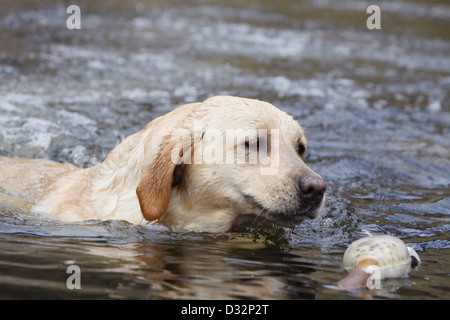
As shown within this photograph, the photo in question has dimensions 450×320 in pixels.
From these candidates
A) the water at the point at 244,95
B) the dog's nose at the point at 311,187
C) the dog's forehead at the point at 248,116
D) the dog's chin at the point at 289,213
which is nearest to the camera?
the water at the point at 244,95

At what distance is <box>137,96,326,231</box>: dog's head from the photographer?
14.6ft

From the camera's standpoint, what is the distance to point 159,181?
4.45 meters

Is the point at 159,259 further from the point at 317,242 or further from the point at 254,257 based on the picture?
the point at 317,242

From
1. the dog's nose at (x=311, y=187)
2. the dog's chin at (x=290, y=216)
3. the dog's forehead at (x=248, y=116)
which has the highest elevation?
the dog's forehead at (x=248, y=116)

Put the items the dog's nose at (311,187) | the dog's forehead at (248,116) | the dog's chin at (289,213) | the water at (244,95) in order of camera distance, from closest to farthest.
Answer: the water at (244,95) < the dog's nose at (311,187) < the dog's chin at (289,213) < the dog's forehead at (248,116)

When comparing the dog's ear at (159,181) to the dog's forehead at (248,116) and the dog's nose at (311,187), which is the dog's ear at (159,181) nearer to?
the dog's forehead at (248,116)

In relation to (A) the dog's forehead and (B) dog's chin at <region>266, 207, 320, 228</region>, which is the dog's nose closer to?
(B) dog's chin at <region>266, 207, 320, 228</region>

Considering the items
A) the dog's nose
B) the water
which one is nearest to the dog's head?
the dog's nose

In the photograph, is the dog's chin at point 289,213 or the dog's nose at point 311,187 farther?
the dog's chin at point 289,213

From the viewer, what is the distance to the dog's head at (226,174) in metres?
4.44

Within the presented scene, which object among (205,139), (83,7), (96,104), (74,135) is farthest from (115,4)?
(205,139)

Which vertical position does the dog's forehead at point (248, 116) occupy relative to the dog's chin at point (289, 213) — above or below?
above

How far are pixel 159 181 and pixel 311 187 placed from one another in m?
1.05

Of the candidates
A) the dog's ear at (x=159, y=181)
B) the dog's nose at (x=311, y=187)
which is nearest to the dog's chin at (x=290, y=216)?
the dog's nose at (x=311, y=187)
